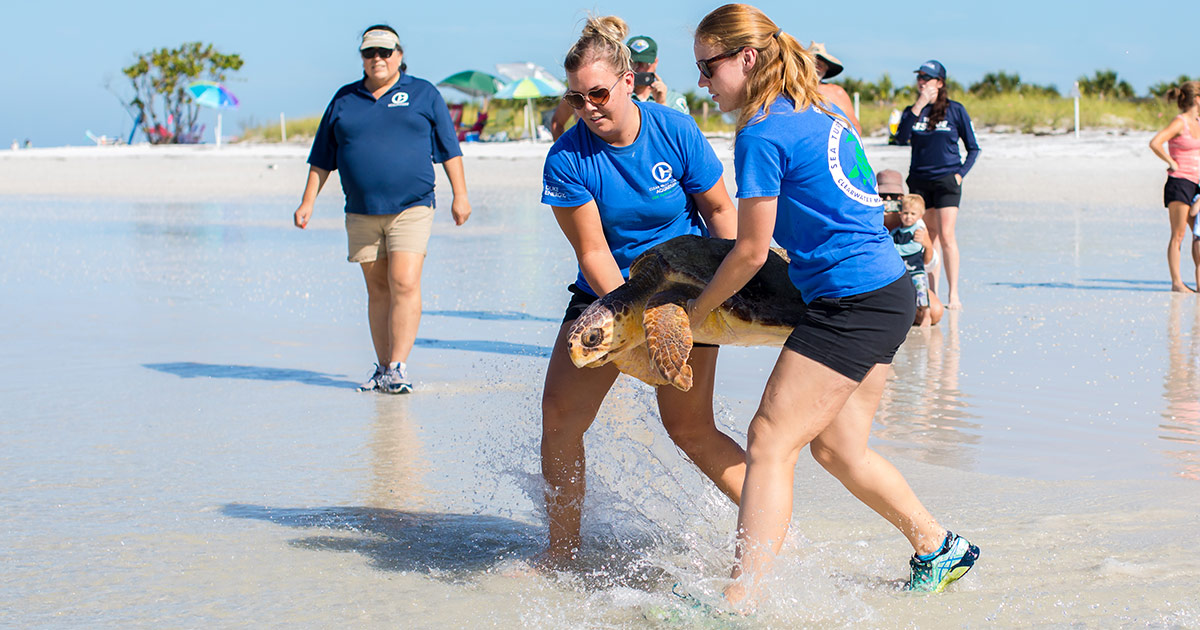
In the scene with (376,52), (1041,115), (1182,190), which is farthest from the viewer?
(1041,115)

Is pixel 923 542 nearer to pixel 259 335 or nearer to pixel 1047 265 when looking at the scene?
pixel 259 335

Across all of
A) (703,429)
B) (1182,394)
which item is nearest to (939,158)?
(1182,394)

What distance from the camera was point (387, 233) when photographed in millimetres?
6949

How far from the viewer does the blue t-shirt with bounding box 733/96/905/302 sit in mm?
3205

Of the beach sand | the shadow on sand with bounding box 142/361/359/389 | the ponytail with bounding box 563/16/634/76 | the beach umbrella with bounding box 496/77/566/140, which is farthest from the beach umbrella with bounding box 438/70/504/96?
the ponytail with bounding box 563/16/634/76

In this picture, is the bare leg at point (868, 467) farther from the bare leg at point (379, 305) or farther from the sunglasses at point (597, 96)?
the bare leg at point (379, 305)

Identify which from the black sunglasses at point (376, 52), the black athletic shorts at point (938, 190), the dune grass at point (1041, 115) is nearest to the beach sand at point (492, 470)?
the black athletic shorts at point (938, 190)

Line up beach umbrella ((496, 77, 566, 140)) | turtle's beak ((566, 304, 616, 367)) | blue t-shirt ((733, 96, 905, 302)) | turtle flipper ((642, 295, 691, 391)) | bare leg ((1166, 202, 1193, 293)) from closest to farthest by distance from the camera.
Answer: blue t-shirt ((733, 96, 905, 302)) < turtle flipper ((642, 295, 691, 391)) < turtle's beak ((566, 304, 616, 367)) < bare leg ((1166, 202, 1193, 293)) < beach umbrella ((496, 77, 566, 140))

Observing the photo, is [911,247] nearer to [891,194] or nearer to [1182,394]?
[891,194]

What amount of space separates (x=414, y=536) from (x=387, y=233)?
2821mm

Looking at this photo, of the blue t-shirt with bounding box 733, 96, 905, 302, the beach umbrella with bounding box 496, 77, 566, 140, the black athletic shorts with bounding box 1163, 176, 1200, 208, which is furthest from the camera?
the beach umbrella with bounding box 496, 77, 566, 140

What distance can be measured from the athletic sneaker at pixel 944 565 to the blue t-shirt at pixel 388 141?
4.00 m

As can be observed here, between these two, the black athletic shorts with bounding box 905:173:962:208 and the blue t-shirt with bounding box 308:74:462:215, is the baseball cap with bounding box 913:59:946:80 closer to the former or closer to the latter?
the black athletic shorts with bounding box 905:173:962:208

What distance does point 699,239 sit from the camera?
3.61 m
